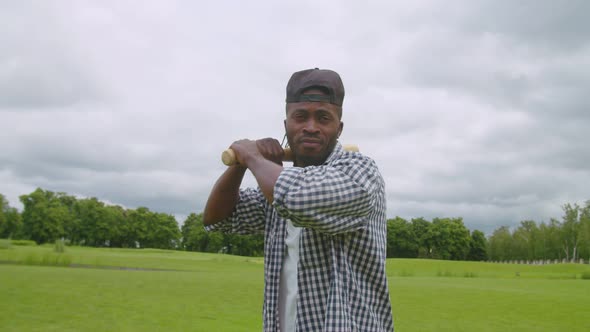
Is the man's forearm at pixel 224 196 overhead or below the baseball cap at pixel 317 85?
below

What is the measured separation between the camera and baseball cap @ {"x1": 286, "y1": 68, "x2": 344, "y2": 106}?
1664 mm

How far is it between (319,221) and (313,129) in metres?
0.41

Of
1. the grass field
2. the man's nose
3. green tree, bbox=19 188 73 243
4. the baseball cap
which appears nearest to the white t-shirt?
the man's nose

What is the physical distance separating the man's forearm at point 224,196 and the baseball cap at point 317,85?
0.38 meters

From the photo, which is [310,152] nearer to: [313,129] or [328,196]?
[313,129]

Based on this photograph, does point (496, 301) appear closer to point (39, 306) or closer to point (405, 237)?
point (39, 306)

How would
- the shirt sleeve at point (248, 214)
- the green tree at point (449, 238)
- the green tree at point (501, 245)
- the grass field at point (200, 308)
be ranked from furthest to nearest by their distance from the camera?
the green tree at point (501, 245) < the green tree at point (449, 238) < the grass field at point (200, 308) < the shirt sleeve at point (248, 214)

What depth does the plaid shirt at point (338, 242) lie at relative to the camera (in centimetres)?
138

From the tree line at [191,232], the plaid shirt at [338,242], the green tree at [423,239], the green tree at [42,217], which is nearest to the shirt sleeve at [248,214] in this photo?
the plaid shirt at [338,242]

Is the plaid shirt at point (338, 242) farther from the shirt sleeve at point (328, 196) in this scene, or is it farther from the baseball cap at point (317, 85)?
the baseball cap at point (317, 85)

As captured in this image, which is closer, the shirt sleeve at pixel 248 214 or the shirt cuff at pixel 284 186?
the shirt cuff at pixel 284 186

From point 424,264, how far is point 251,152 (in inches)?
1472

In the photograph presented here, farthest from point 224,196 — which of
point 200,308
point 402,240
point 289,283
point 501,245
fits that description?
point 501,245

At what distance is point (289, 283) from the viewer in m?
1.65
